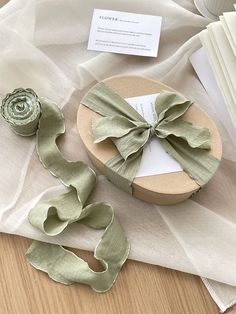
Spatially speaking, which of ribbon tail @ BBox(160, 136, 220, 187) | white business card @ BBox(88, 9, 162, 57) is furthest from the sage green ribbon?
white business card @ BBox(88, 9, 162, 57)

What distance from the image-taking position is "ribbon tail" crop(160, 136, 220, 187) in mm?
581

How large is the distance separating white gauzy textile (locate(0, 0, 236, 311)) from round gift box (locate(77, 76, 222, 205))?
34mm

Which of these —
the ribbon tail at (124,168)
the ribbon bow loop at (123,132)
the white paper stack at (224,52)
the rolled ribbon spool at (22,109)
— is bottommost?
the rolled ribbon spool at (22,109)

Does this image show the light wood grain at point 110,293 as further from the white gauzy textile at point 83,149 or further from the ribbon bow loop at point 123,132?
the ribbon bow loop at point 123,132

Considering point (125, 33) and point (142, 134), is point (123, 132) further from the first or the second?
point (125, 33)

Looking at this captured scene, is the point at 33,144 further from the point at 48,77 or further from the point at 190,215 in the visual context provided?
the point at 190,215

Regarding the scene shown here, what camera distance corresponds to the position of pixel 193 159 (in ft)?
1.93

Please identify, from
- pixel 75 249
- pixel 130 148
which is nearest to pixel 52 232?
pixel 75 249

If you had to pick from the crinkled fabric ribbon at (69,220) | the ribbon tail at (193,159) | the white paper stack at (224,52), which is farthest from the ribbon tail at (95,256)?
the white paper stack at (224,52)

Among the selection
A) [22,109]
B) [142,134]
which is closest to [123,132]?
[142,134]

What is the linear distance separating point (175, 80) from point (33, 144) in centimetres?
22

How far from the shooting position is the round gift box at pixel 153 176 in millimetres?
575

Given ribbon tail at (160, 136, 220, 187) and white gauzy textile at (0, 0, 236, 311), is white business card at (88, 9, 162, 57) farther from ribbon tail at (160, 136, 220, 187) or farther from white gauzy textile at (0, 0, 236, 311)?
ribbon tail at (160, 136, 220, 187)

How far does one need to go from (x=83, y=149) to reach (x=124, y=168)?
9 centimetres
